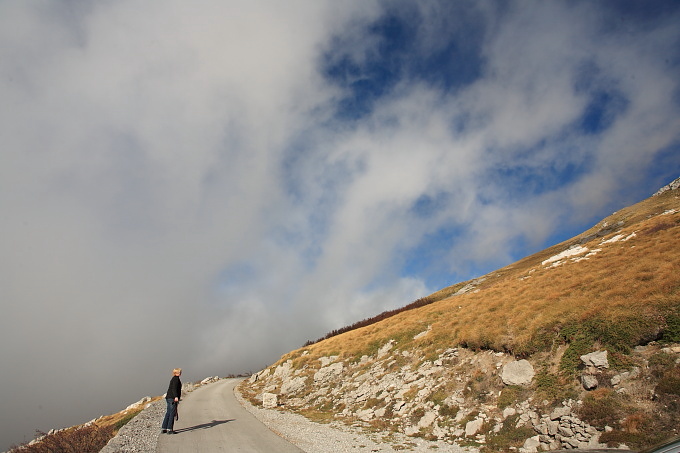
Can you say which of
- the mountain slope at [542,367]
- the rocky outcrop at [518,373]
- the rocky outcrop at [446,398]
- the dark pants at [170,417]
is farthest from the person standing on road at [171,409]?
the rocky outcrop at [518,373]

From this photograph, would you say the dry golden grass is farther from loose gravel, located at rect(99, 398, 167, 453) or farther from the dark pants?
loose gravel, located at rect(99, 398, 167, 453)

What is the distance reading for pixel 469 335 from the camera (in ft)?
71.0

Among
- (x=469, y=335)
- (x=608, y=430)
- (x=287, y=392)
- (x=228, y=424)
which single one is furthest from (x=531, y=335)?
(x=287, y=392)

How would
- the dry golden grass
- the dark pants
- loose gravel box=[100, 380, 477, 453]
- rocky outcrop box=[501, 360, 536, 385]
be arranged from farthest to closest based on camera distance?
rocky outcrop box=[501, 360, 536, 385] → the dark pants → the dry golden grass → loose gravel box=[100, 380, 477, 453]

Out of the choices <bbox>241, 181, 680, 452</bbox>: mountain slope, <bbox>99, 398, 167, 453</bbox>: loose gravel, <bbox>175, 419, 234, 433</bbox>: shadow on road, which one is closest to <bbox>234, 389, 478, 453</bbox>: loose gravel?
<bbox>241, 181, 680, 452</bbox>: mountain slope

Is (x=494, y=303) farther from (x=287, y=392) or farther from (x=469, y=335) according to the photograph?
(x=287, y=392)

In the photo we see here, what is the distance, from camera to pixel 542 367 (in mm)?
15633

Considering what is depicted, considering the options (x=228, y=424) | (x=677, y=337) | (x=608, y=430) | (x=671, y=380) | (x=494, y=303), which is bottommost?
(x=608, y=430)

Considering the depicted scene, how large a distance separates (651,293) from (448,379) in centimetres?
1141

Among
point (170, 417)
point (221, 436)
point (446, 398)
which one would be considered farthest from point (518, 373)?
point (170, 417)

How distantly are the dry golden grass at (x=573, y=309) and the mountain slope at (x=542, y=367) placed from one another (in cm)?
8

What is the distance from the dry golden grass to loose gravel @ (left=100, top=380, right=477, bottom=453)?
8123mm

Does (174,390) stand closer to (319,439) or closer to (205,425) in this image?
(205,425)

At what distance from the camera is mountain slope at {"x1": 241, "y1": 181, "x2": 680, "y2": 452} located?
1170cm
